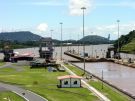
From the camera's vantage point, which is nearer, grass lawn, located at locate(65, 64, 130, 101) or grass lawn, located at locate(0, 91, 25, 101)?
grass lawn, located at locate(0, 91, 25, 101)

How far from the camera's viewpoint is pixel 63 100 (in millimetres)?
60562

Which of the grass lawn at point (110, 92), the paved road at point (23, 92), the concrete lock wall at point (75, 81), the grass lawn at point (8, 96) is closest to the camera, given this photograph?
the grass lawn at point (8, 96)

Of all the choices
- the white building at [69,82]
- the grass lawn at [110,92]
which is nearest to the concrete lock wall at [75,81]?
the white building at [69,82]

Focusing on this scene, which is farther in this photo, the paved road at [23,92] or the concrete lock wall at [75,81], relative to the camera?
the concrete lock wall at [75,81]

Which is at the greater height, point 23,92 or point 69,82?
point 69,82

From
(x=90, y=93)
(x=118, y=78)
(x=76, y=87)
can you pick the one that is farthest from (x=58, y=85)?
(x=118, y=78)

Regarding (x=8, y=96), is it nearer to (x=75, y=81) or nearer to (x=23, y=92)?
(x=23, y=92)

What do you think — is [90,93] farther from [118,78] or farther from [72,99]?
[118,78]

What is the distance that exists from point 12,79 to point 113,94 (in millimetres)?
26556

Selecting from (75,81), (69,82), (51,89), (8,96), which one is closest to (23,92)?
(8,96)

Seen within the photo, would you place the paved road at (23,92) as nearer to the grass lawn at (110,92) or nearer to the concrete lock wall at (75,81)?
the concrete lock wall at (75,81)

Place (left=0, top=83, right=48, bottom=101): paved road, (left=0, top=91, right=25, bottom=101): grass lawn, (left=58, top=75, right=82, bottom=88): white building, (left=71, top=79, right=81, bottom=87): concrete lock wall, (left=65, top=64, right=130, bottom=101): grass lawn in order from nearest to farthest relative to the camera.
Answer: (left=0, top=91, right=25, bottom=101): grass lawn, (left=0, top=83, right=48, bottom=101): paved road, (left=65, top=64, right=130, bottom=101): grass lawn, (left=58, top=75, right=82, bottom=88): white building, (left=71, top=79, right=81, bottom=87): concrete lock wall

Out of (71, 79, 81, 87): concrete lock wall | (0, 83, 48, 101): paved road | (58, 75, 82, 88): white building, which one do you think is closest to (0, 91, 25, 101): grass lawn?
→ (0, 83, 48, 101): paved road

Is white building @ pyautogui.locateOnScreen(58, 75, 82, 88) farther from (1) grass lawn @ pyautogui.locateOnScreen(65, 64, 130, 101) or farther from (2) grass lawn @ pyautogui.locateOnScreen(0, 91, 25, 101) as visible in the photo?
(2) grass lawn @ pyautogui.locateOnScreen(0, 91, 25, 101)
